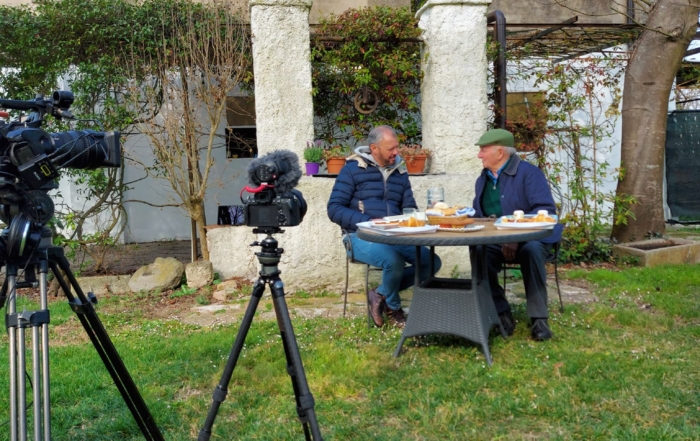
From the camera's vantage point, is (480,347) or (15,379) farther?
(480,347)

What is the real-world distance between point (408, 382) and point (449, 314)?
0.61 m

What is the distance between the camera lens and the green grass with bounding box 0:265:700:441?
297cm

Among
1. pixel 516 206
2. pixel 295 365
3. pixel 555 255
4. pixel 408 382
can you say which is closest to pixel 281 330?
pixel 295 365

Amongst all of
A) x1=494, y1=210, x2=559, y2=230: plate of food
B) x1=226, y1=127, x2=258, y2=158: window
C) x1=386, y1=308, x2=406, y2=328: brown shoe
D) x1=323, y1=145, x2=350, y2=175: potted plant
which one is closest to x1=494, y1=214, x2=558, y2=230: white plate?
x1=494, y1=210, x2=559, y2=230: plate of food

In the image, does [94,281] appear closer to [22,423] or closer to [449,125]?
[449,125]

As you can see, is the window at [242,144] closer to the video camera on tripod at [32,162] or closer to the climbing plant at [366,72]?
the climbing plant at [366,72]

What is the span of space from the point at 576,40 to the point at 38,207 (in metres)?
9.09

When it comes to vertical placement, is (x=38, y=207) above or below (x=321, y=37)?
below

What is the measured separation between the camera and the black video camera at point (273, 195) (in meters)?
2.46

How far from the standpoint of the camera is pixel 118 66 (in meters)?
6.70

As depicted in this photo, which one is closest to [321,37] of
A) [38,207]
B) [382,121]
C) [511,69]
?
[382,121]

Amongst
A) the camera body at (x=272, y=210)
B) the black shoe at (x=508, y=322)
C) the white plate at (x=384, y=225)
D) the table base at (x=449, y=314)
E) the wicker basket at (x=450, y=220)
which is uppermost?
the camera body at (x=272, y=210)

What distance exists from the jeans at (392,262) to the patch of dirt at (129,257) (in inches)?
133

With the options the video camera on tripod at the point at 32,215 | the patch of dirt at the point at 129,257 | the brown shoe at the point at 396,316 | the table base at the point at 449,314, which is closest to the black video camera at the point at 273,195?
the video camera on tripod at the point at 32,215
